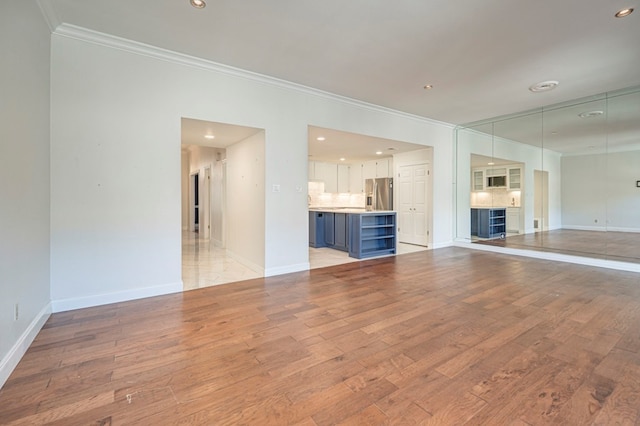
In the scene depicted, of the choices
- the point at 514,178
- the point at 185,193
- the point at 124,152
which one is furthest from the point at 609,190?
the point at 185,193

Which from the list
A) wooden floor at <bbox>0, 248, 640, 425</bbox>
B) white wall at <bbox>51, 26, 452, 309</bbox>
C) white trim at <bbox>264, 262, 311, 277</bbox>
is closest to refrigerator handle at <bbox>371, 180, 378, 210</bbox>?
white trim at <bbox>264, 262, 311, 277</bbox>

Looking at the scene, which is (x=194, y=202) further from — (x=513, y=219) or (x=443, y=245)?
(x=513, y=219)

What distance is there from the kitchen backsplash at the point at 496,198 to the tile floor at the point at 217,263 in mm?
2358

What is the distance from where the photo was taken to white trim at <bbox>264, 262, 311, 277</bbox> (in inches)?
165

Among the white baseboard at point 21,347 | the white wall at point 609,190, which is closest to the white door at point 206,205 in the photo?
the white baseboard at point 21,347

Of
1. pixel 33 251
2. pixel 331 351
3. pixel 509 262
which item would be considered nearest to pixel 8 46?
pixel 33 251

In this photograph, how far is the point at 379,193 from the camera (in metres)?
8.05

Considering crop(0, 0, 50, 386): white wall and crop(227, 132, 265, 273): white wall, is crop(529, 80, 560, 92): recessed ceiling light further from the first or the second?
crop(0, 0, 50, 386): white wall

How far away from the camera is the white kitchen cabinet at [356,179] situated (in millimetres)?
8844

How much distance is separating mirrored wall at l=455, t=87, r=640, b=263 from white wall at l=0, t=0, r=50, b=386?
7.36m

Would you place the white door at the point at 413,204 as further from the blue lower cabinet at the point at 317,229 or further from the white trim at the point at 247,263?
the white trim at the point at 247,263

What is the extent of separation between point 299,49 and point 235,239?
133 inches

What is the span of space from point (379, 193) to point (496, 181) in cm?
313

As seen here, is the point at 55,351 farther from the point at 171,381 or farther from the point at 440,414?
the point at 440,414
